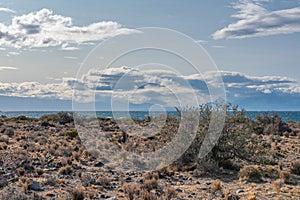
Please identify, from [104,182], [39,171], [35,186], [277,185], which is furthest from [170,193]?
[39,171]

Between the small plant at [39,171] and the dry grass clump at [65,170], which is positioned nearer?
the small plant at [39,171]

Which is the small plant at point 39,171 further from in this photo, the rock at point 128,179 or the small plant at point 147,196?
the small plant at point 147,196

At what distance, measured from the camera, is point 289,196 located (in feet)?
31.3

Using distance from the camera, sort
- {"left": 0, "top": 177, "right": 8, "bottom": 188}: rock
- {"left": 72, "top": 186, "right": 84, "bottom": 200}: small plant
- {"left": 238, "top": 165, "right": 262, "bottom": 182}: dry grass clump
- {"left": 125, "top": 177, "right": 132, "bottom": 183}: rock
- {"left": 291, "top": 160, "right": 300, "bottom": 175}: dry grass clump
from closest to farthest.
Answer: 1. {"left": 72, "top": 186, "right": 84, "bottom": 200}: small plant
2. {"left": 0, "top": 177, "right": 8, "bottom": 188}: rock
3. {"left": 238, "top": 165, "right": 262, "bottom": 182}: dry grass clump
4. {"left": 125, "top": 177, "right": 132, "bottom": 183}: rock
5. {"left": 291, "top": 160, "right": 300, "bottom": 175}: dry grass clump

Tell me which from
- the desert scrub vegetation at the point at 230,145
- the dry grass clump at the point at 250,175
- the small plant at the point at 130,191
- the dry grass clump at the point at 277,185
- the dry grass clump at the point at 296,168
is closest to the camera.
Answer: the small plant at the point at 130,191

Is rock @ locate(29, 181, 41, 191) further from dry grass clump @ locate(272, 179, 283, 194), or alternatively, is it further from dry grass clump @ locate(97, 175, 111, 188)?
dry grass clump @ locate(272, 179, 283, 194)

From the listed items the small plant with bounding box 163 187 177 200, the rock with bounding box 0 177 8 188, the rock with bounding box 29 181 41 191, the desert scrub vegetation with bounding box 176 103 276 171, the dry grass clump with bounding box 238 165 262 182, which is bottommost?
the rock with bounding box 29 181 41 191

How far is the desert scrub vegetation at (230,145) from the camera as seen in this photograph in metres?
14.0

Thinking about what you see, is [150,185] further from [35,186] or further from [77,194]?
[35,186]

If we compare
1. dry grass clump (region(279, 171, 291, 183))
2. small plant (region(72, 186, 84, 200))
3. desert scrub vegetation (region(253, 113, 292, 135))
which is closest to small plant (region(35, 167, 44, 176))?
small plant (region(72, 186, 84, 200))

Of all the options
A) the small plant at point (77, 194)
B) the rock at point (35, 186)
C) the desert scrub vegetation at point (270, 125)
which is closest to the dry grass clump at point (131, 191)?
the small plant at point (77, 194)

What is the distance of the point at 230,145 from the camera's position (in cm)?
1418

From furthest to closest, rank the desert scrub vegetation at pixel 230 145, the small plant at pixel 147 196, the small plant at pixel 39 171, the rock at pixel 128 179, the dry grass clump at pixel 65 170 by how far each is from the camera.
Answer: the desert scrub vegetation at pixel 230 145 → the dry grass clump at pixel 65 170 → the small plant at pixel 39 171 → the rock at pixel 128 179 → the small plant at pixel 147 196

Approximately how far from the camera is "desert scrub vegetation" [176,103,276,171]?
46.0 feet
